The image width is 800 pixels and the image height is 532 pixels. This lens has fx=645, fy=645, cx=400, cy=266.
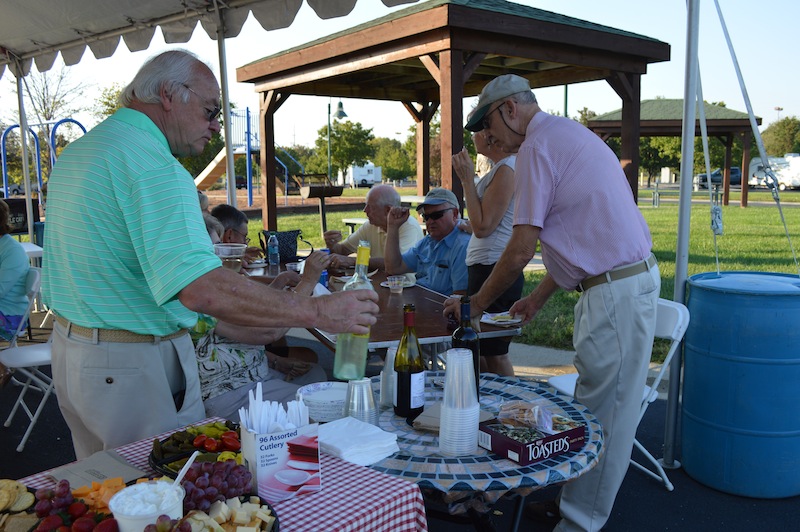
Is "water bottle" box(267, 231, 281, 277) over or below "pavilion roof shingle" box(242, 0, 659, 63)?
below

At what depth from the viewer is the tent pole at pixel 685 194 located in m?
3.29

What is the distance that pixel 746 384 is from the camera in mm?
3211

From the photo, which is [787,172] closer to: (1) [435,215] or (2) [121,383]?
(1) [435,215]

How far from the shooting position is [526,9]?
809 cm

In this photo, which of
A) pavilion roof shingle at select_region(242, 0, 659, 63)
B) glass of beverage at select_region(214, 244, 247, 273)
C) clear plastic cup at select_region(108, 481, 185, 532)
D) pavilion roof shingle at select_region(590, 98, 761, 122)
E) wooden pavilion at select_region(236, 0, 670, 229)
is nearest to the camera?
clear plastic cup at select_region(108, 481, 185, 532)

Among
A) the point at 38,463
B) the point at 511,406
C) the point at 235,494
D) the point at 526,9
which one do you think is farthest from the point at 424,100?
the point at 235,494

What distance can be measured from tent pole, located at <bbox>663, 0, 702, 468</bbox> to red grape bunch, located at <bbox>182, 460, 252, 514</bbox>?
8.84 ft

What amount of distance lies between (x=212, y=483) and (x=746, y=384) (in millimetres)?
2884

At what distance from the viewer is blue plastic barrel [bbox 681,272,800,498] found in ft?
10.3

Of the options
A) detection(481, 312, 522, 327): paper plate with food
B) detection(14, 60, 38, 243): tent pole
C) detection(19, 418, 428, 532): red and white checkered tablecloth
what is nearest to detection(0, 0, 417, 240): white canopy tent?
detection(14, 60, 38, 243): tent pole

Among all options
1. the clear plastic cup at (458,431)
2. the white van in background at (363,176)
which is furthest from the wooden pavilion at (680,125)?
the white van in background at (363,176)

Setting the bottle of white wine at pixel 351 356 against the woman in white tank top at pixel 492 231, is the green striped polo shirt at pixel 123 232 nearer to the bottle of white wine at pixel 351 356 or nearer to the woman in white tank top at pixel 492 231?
the bottle of white wine at pixel 351 356

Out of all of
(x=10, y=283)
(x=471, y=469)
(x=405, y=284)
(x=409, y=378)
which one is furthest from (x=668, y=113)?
(x=471, y=469)

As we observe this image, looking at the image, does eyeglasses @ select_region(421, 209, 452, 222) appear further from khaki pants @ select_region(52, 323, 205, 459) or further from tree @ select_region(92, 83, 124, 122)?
tree @ select_region(92, 83, 124, 122)
